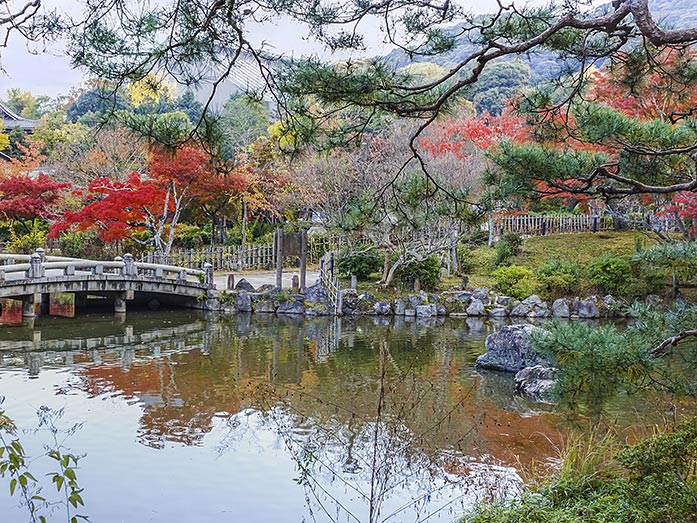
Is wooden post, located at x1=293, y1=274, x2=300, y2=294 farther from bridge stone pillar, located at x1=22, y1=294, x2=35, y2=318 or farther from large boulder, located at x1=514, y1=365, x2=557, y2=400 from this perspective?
large boulder, located at x1=514, y1=365, x2=557, y2=400

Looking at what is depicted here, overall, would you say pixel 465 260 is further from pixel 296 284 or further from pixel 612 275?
pixel 296 284

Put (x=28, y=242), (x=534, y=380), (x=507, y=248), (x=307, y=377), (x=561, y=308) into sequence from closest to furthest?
1. (x=534, y=380)
2. (x=307, y=377)
3. (x=561, y=308)
4. (x=507, y=248)
5. (x=28, y=242)

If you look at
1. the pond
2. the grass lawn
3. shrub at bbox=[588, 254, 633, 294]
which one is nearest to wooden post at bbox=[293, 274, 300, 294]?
the grass lawn

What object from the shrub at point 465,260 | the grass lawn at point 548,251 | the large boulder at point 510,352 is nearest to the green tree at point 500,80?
the grass lawn at point 548,251

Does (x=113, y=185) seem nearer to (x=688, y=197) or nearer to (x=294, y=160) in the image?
(x=688, y=197)

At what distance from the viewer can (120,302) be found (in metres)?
14.9

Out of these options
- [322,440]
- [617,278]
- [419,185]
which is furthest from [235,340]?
[617,278]

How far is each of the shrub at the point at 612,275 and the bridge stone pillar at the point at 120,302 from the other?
9.81 metres

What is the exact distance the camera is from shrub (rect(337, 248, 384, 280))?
15.3 m

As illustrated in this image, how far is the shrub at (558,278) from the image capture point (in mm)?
15148

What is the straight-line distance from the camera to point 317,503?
5.61m

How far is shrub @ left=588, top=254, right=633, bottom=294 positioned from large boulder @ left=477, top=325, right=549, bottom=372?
6.07 meters

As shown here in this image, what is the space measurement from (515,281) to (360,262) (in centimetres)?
334

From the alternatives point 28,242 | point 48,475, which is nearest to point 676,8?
point 28,242
